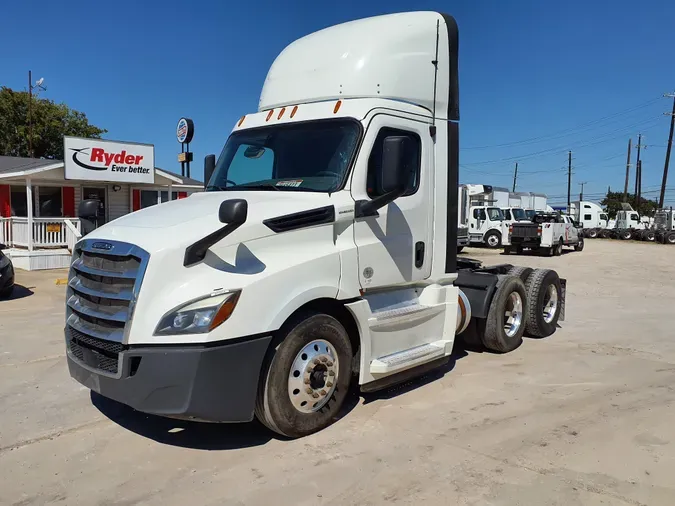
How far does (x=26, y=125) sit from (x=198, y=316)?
43.7 m

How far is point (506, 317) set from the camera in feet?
24.3

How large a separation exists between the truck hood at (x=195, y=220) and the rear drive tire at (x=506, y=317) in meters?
3.43

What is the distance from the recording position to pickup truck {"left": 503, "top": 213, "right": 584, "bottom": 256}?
83.4 ft

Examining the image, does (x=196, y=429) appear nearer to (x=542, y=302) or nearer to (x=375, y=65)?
(x=375, y=65)

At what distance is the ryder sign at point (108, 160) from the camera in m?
18.3

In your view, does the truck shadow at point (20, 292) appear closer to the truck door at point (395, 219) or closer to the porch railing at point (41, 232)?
the porch railing at point (41, 232)

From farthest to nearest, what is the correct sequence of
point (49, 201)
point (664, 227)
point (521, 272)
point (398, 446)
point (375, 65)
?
point (664, 227)
point (49, 201)
point (521, 272)
point (375, 65)
point (398, 446)

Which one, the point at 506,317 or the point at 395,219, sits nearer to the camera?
the point at 395,219

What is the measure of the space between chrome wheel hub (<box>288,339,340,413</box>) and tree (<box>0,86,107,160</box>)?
1630 inches

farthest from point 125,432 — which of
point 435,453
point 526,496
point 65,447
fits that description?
point 526,496

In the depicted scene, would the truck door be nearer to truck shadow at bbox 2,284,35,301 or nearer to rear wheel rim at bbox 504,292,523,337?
rear wheel rim at bbox 504,292,523,337

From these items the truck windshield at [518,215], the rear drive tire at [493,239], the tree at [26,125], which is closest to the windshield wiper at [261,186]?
the rear drive tire at [493,239]

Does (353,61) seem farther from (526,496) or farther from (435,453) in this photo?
(526,496)

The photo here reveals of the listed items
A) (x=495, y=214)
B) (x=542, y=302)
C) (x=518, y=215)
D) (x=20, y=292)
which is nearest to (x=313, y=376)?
(x=542, y=302)
